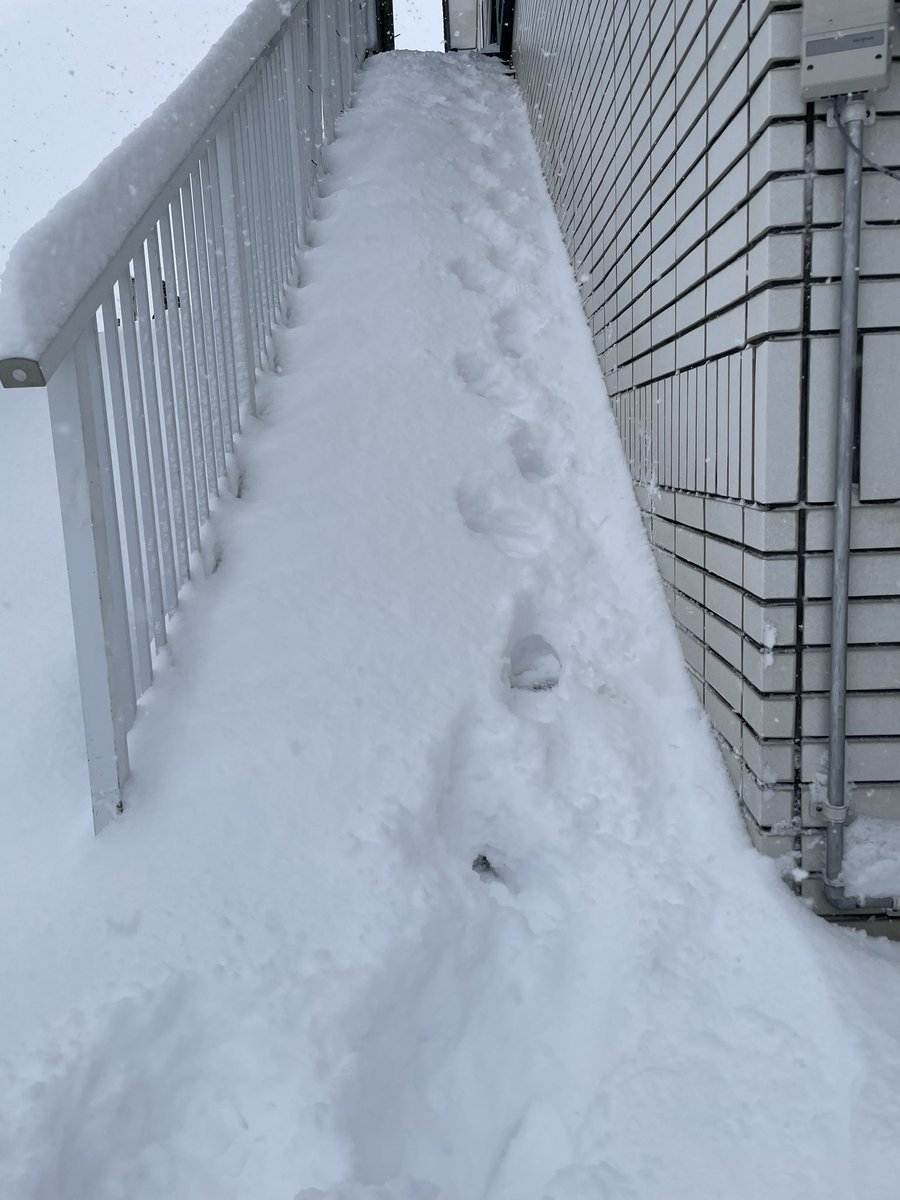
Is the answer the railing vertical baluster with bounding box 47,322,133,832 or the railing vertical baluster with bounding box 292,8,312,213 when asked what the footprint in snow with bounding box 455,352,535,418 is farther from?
the railing vertical baluster with bounding box 47,322,133,832

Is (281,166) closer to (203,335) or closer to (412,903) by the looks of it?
(203,335)

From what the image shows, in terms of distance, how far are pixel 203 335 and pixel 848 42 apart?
5.42 ft

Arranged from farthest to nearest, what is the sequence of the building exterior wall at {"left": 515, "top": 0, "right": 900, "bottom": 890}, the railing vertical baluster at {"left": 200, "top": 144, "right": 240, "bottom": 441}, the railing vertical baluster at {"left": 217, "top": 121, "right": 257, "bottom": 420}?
the railing vertical baluster at {"left": 217, "top": 121, "right": 257, "bottom": 420}, the railing vertical baluster at {"left": 200, "top": 144, "right": 240, "bottom": 441}, the building exterior wall at {"left": 515, "top": 0, "right": 900, "bottom": 890}

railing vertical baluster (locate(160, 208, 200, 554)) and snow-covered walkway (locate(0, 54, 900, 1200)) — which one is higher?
railing vertical baluster (locate(160, 208, 200, 554))

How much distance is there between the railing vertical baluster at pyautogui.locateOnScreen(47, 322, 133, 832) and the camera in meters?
1.58

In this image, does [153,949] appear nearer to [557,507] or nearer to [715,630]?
[715,630]

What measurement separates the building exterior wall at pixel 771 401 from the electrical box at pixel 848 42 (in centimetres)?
7

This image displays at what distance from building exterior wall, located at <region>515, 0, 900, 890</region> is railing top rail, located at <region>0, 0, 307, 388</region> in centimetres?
125

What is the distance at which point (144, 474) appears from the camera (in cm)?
193

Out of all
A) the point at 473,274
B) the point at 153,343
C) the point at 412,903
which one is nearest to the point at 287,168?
the point at 473,274

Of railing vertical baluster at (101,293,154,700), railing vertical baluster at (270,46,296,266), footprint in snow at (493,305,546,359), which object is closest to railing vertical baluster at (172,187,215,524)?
railing vertical baluster at (101,293,154,700)

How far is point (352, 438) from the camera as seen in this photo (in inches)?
104

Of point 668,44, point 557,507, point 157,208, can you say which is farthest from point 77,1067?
point 668,44

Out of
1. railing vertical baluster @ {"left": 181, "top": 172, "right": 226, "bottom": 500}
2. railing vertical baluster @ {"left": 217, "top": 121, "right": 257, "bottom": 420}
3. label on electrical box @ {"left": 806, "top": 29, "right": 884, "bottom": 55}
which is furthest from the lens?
railing vertical baluster @ {"left": 217, "top": 121, "right": 257, "bottom": 420}
